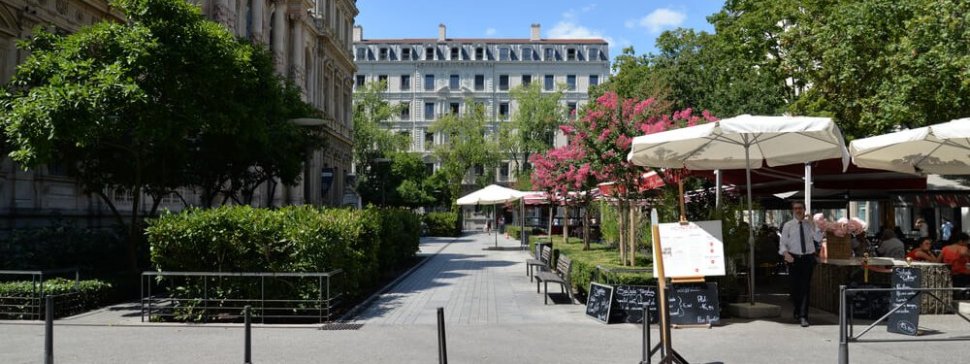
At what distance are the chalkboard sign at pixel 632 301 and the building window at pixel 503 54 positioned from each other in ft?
231

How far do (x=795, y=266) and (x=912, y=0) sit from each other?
1293 cm

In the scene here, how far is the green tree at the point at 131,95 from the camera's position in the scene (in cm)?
1202

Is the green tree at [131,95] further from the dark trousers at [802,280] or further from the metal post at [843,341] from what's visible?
the metal post at [843,341]

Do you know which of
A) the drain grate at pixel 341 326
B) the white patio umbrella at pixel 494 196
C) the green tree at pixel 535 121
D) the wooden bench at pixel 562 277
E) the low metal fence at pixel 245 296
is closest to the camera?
the drain grate at pixel 341 326

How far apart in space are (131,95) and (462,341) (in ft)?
24.3

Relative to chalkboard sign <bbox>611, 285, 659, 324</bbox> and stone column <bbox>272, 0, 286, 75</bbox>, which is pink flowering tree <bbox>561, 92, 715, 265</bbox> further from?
stone column <bbox>272, 0, 286, 75</bbox>

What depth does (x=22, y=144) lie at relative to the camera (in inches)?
476

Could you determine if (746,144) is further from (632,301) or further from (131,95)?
(131,95)

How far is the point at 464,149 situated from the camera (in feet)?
210

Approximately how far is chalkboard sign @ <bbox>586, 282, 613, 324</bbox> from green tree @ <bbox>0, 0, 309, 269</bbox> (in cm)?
805

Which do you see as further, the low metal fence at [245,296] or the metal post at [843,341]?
the low metal fence at [245,296]

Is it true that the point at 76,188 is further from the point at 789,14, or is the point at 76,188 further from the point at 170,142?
the point at 789,14

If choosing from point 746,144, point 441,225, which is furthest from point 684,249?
point 441,225

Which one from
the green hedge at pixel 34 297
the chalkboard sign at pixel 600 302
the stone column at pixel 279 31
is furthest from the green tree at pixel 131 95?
the stone column at pixel 279 31
